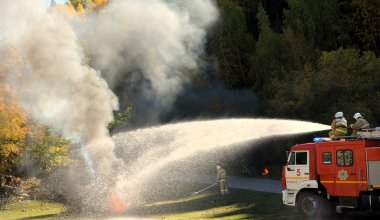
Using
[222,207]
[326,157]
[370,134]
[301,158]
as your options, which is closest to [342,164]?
[326,157]

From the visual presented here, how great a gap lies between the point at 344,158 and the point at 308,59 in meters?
22.3

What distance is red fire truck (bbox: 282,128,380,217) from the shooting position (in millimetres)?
15578

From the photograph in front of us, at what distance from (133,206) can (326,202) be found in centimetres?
937

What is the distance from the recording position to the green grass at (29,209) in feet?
89.5

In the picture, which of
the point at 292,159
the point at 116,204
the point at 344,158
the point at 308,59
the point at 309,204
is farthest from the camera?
the point at 308,59

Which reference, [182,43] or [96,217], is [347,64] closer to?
[182,43]

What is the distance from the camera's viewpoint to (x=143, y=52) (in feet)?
118

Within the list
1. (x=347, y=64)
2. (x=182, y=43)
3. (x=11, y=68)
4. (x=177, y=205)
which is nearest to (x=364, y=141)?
(x=177, y=205)

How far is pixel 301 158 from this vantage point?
17562 millimetres

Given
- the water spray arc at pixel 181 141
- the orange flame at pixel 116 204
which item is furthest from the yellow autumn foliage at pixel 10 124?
the orange flame at pixel 116 204

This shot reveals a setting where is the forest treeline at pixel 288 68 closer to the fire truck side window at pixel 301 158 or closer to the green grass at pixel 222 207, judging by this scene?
the green grass at pixel 222 207

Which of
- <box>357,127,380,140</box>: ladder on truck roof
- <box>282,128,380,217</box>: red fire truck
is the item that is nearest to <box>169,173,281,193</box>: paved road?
<box>282,128,380,217</box>: red fire truck

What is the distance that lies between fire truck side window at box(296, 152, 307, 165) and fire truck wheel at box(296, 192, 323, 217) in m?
1.06

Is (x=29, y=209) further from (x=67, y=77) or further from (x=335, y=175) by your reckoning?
(x=335, y=175)
